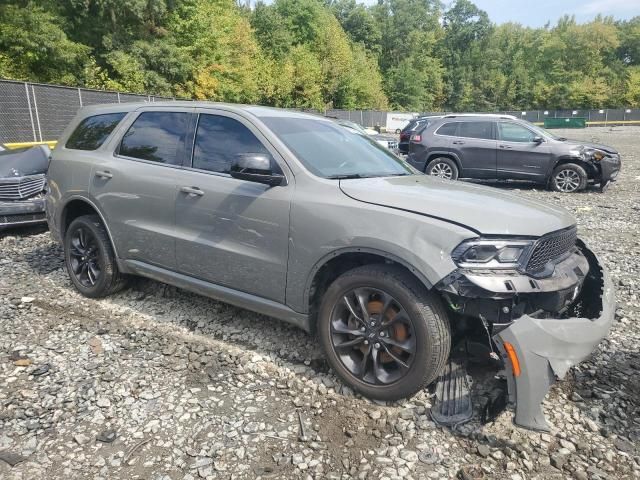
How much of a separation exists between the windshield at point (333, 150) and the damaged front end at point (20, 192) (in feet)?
16.0

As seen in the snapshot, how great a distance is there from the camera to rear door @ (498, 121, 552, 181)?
36.8 feet

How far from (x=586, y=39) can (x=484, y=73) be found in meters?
18.7

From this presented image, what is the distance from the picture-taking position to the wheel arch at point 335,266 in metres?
2.85

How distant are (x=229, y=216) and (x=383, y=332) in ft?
4.52

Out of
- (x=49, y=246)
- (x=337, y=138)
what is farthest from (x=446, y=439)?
(x=49, y=246)

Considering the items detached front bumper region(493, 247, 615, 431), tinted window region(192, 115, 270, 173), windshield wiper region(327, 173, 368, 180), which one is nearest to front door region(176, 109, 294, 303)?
tinted window region(192, 115, 270, 173)

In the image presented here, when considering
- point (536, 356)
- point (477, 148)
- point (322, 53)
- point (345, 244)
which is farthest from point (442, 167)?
point (322, 53)

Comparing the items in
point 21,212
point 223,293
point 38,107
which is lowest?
point 21,212

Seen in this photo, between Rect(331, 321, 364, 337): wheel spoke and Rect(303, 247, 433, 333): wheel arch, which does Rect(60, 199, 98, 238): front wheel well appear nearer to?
Rect(303, 247, 433, 333): wheel arch

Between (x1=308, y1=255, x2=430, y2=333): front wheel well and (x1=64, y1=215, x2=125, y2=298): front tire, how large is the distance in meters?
2.20

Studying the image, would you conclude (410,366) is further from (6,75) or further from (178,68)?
(178,68)

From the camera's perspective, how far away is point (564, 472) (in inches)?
96.1

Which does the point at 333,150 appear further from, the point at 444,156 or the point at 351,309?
the point at 444,156

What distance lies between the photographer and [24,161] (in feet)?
24.2
